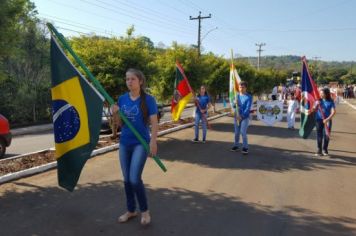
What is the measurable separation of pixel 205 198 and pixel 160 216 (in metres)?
1.04

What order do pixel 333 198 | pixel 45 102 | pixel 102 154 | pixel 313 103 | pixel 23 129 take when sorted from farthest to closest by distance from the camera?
pixel 45 102
pixel 23 129
pixel 313 103
pixel 102 154
pixel 333 198

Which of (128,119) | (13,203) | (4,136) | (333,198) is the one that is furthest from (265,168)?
(4,136)

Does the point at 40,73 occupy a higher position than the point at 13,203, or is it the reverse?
the point at 40,73

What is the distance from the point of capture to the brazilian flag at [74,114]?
497 cm

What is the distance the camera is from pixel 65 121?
4980 mm

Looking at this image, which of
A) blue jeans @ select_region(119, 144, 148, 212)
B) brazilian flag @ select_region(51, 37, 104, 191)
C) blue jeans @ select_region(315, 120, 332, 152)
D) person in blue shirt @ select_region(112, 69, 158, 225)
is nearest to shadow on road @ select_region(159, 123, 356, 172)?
blue jeans @ select_region(315, 120, 332, 152)

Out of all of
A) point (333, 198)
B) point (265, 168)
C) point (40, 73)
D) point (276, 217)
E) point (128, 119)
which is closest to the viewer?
point (128, 119)

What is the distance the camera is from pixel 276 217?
17.3 ft

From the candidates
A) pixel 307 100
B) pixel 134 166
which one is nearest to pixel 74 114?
pixel 134 166

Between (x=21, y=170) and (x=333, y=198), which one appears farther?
(x=21, y=170)

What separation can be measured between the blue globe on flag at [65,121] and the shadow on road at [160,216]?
41.1 inches

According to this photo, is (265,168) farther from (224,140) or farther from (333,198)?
(224,140)

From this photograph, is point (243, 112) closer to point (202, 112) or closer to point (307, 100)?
point (307, 100)

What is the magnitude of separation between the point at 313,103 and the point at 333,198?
4.39 metres
